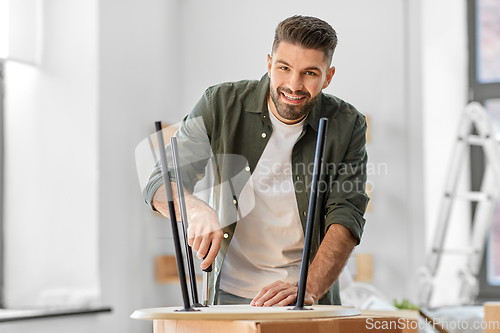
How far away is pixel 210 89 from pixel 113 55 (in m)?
0.90

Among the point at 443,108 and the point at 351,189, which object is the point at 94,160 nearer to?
the point at 351,189

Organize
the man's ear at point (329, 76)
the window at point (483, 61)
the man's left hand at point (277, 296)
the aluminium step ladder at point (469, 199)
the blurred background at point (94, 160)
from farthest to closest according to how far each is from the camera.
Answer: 1. the window at point (483, 61)
2. the aluminium step ladder at point (469, 199)
3. the blurred background at point (94, 160)
4. the man's ear at point (329, 76)
5. the man's left hand at point (277, 296)

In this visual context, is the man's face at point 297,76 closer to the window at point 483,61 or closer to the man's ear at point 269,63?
the man's ear at point 269,63

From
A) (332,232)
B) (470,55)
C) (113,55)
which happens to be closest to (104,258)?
(113,55)

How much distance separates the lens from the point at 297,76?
71 cm

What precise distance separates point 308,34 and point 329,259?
299 millimetres

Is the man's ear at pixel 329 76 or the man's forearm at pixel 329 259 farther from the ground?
the man's ear at pixel 329 76

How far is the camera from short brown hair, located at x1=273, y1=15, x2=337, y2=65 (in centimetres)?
72

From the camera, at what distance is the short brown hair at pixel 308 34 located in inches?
28.2

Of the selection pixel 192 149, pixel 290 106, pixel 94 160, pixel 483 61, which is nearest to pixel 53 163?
pixel 94 160

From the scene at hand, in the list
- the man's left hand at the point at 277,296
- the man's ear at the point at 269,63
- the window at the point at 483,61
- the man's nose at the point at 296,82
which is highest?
the window at the point at 483,61

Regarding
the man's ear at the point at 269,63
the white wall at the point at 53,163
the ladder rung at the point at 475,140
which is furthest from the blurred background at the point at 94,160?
the man's ear at the point at 269,63

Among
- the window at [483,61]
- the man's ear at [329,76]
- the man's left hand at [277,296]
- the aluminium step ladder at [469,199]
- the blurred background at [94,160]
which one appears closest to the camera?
the man's left hand at [277,296]

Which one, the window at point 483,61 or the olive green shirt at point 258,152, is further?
the window at point 483,61
